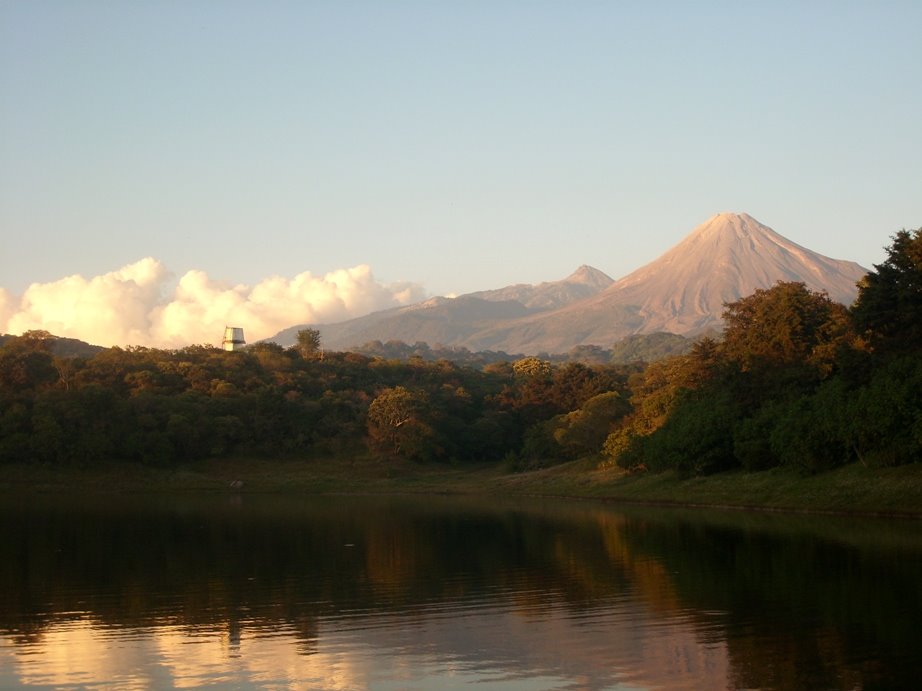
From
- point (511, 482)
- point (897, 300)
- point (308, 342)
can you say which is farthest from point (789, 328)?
point (308, 342)

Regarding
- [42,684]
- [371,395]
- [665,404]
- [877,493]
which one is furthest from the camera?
[371,395]

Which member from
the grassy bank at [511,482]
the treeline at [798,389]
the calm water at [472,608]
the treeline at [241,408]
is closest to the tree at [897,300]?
the treeline at [798,389]

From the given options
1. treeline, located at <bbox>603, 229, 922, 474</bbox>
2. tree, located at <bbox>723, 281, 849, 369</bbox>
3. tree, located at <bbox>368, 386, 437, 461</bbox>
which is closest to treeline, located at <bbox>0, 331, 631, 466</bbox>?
tree, located at <bbox>368, 386, 437, 461</bbox>

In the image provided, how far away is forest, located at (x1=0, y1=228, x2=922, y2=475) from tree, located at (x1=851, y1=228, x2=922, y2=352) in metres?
0.08

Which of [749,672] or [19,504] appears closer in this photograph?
[749,672]

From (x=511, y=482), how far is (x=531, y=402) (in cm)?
2192

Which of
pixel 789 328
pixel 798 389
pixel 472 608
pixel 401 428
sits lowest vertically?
pixel 472 608

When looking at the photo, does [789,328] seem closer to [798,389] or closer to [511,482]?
[798,389]

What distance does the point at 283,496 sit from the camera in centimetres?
7400

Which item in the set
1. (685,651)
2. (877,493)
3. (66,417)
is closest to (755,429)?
(877,493)

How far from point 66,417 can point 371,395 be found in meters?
30.7

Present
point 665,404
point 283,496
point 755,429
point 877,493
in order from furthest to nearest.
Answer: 1. point 283,496
2. point 665,404
3. point 755,429
4. point 877,493

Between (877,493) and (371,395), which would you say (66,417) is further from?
(877,493)

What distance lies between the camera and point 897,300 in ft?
159
